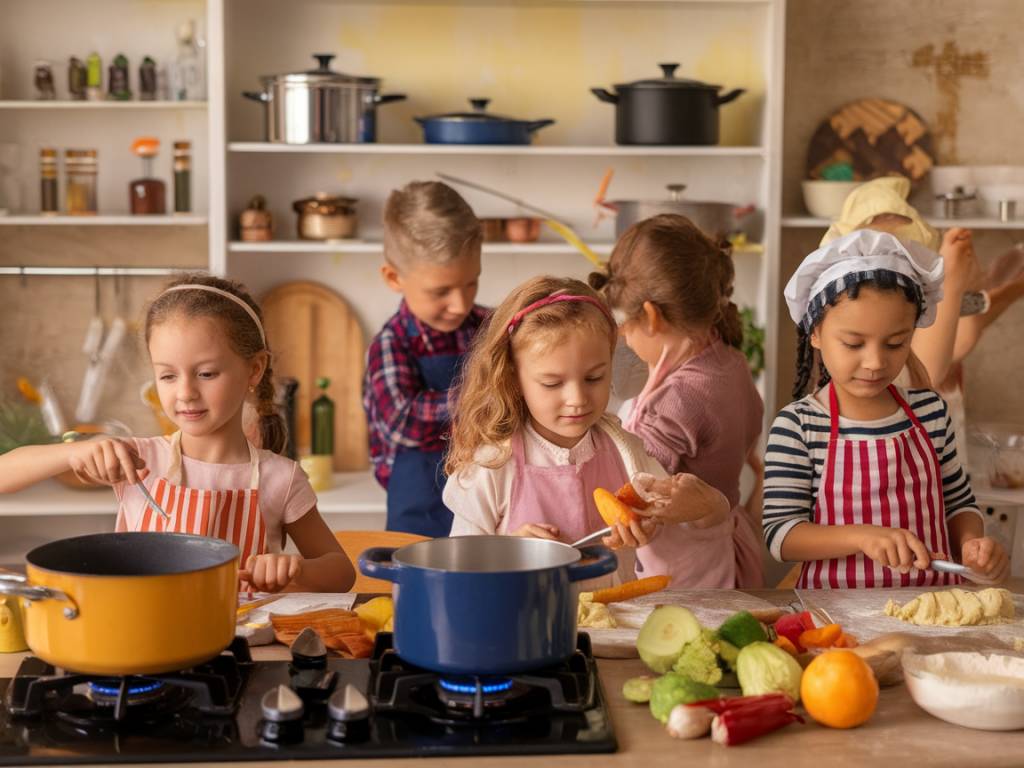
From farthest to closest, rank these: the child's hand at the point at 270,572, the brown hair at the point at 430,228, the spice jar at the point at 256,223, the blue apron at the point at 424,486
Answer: the spice jar at the point at 256,223 → the blue apron at the point at 424,486 → the brown hair at the point at 430,228 → the child's hand at the point at 270,572

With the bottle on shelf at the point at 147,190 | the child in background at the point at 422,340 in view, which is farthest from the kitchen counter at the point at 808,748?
the bottle on shelf at the point at 147,190

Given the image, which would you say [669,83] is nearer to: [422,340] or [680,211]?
[680,211]

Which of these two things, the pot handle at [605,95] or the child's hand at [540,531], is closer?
the child's hand at [540,531]

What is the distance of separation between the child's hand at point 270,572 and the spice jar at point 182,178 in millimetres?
2358

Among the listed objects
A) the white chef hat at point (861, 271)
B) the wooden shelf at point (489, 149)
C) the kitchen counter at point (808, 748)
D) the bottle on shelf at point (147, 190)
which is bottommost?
the kitchen counter at point (808, 748)

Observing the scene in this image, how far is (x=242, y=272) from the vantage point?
369 cm

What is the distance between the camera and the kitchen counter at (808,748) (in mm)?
976

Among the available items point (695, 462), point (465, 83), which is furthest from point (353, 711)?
point (465, 83)

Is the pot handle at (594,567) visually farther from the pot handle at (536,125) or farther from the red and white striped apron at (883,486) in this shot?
the pot handle at (536,125)

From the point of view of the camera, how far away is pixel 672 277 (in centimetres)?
226

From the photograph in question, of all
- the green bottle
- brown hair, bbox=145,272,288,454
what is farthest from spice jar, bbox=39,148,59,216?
brown hair, bbox=145,272,288,454

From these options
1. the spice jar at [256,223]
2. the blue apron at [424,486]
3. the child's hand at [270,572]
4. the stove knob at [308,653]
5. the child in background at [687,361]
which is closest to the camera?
the stove knob at [308,653]

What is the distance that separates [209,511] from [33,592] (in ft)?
2.36

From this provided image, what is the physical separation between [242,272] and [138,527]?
208 cm
